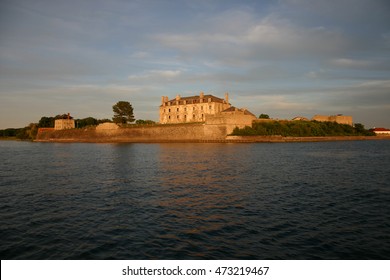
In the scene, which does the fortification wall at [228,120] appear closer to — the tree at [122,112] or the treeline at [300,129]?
the treeline at [300,129]

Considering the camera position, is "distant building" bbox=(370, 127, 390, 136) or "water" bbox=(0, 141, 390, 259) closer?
"water" bbox=(0, 141, 390, 259)

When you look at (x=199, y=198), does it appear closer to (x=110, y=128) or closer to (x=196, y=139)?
(x=196, y=139)

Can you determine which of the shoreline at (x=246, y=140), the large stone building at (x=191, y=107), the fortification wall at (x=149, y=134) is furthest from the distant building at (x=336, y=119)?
the fortification wall at (x=149, y=134)

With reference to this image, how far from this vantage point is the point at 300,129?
216ft

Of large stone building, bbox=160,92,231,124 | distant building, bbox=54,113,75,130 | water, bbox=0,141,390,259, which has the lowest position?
water, bbox=0,141,390,259

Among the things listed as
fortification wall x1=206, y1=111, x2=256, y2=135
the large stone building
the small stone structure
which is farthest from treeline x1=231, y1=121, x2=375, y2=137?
the small stone structure

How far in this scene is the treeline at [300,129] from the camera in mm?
57938

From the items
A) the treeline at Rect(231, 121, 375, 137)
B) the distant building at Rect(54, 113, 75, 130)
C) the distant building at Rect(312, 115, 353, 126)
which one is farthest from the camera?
the distant building at Rect(54, 113, 75, 130)

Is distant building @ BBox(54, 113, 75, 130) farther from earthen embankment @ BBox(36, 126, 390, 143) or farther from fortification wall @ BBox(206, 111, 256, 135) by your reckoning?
fortification wall @ BBox(206, 111, 256, 135)

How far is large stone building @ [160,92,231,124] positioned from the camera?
6366cm

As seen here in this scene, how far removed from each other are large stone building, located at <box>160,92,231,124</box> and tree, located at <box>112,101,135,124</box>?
10400 mm

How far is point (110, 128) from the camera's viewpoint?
71.6 m

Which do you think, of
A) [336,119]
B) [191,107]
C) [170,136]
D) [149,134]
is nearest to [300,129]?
[336,119]
